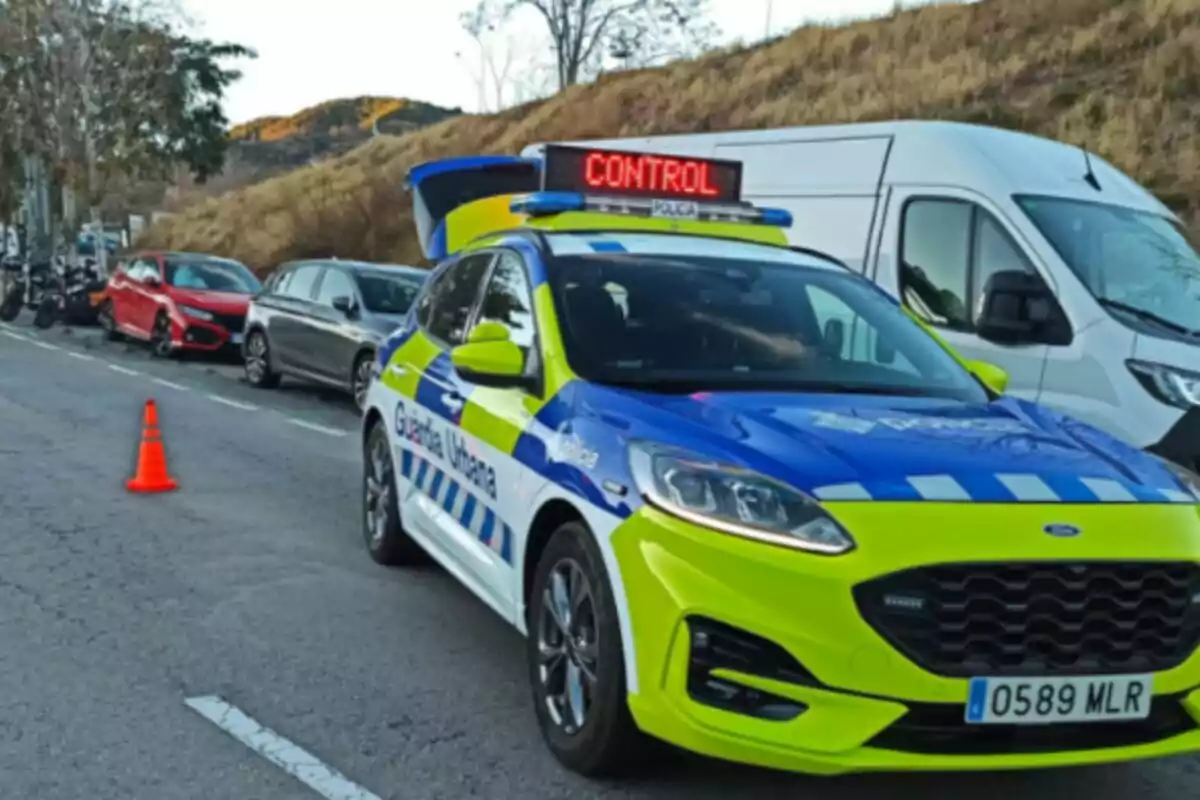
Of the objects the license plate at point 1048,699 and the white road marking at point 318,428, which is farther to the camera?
the white road marking at point 318,428

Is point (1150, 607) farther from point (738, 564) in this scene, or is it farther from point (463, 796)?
point (463, 796)

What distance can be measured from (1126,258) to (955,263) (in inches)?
37.8

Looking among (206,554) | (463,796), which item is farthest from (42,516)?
(463,796)

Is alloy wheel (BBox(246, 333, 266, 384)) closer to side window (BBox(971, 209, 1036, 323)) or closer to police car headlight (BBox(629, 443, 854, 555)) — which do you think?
side window (BBox(971, 209, 1036, 323))

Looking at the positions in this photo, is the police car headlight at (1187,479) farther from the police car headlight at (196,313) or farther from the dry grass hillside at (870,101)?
the police car headlight at (196,313)

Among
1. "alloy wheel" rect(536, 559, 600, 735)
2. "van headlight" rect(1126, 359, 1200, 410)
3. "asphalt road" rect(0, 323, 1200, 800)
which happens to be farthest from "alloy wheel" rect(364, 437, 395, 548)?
"van headlight" rect(1126, 359, 1200, 410)

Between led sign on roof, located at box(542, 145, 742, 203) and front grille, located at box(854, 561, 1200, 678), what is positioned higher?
led sign on roof, located at box(542, 145, 742, 203)

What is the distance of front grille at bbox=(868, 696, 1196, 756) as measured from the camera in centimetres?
367

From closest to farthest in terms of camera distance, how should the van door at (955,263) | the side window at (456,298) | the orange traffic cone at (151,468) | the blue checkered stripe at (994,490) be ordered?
the blue checkered stripe at (994,490) < the side window at (456,298) < the van door at (955,263) < the orange traffic cone at (151,468)

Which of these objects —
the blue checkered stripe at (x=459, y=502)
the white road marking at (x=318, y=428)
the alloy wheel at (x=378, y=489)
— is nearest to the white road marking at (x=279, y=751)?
the blue checkered stripe at (x=459, y=502)

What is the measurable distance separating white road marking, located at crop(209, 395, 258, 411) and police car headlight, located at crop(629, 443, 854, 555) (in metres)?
10.5

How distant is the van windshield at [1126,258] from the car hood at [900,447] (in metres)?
3.43

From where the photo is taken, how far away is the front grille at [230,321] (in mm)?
19594

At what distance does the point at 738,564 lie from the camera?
3.73m
